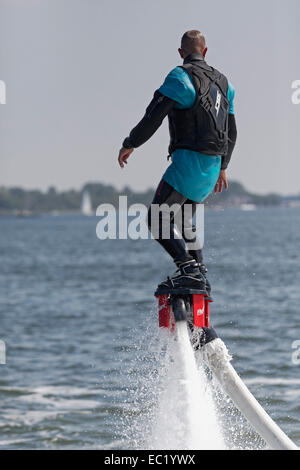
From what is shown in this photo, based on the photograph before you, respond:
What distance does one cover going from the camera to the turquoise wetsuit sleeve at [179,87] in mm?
8148

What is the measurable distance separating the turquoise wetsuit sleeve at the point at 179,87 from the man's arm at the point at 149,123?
54mm

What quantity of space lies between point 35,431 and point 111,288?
36352 mm

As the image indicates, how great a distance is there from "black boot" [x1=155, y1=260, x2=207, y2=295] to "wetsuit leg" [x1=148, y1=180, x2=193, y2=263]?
0.07m

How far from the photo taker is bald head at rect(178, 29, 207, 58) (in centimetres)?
845

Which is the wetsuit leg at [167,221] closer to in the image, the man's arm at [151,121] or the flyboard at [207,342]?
the flyboard at [207,342]

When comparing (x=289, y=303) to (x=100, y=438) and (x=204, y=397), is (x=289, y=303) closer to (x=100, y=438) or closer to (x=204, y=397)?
(x=100, y=438)

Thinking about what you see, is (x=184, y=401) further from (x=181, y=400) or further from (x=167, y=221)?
(x=167, y=221)

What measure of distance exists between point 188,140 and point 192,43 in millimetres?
902

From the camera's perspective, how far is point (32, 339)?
112 ft

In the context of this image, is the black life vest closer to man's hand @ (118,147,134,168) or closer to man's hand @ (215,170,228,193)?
man's hand @ (118,147,134,168)

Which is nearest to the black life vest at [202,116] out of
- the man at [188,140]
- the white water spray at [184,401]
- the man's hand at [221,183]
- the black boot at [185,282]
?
the man at [188,140]

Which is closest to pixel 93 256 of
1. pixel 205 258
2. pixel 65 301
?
pixel 65 301

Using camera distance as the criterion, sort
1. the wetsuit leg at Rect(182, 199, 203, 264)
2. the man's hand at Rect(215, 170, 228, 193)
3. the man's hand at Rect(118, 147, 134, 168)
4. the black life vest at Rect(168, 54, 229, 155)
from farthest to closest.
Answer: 1. the man's hand at Rect(215, 170, 228, 193)
2. the wetsuit leg at Rect(182, 199, 203, 264)
3. the man's hand at Rect(118, 147, 134, 168)
4. the black life vest at Rect(168, 54, 229, 155)

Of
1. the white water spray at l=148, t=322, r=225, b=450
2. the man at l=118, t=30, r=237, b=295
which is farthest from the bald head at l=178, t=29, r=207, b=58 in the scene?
the white water spray at l=148, t=322, r=225, b=450
